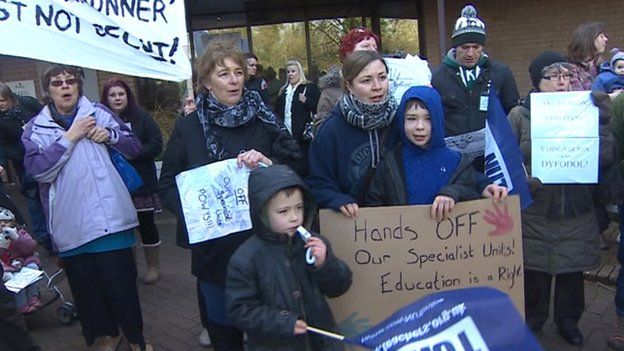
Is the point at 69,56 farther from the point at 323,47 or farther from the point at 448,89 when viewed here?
the point at 323,47

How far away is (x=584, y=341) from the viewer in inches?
144

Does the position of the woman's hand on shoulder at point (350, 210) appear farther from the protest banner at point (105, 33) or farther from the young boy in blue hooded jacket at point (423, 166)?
the protest banner at point (105, 33)

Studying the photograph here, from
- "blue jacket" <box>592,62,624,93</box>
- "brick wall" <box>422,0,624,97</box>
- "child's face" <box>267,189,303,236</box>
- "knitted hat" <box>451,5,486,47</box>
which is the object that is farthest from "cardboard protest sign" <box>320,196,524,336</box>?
"brick wall" <box>422,0,624,97</box>

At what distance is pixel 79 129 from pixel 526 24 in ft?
29.9

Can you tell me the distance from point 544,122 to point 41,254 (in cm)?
581

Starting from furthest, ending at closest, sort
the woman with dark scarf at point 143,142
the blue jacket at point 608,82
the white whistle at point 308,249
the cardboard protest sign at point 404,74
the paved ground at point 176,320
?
the woman with dark scarf at point 143,142, the blue jacket at point 608,82, the paved ground at point 176,320, the cardboard protest sign at point 404,74, the white whistle at point 308,249

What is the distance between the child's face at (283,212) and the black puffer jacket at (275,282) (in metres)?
0.04

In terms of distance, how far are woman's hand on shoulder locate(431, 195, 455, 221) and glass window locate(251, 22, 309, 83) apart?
9.04 meters

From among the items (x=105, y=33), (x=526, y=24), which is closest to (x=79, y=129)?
(x=105, y=33)

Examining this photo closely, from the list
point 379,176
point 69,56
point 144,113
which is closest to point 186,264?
point 144,113

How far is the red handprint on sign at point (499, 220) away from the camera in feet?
8.45

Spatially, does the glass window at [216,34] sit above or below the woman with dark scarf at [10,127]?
above

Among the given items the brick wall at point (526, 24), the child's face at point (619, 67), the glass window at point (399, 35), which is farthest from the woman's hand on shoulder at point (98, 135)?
the glass window at point (399, 35)

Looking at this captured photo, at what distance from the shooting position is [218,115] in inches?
110
